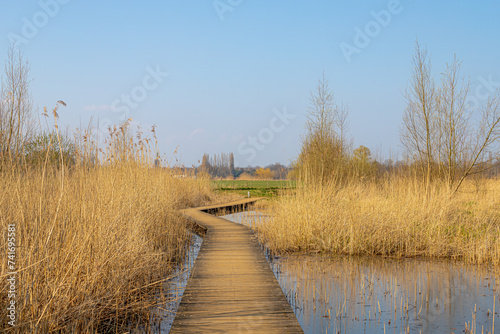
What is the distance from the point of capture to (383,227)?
6.90 metres

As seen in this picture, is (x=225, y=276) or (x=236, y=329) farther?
(x=225, y=276)

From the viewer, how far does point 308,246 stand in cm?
703

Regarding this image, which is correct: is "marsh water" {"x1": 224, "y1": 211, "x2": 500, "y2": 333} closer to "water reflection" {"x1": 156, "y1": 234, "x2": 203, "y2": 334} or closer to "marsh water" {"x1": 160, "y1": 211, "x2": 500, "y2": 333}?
"marsh water" {"x1": 160, "y1": 211, "x2": 500, "y2": 333}

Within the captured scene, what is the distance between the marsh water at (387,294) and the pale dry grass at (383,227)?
0.37m

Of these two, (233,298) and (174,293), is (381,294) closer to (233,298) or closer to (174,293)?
(233,298)

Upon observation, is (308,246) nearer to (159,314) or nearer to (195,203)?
(159,314)

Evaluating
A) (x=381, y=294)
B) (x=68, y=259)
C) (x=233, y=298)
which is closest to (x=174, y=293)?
(x=233, y=298)

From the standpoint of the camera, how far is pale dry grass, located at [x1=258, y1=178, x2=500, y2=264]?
263 inches

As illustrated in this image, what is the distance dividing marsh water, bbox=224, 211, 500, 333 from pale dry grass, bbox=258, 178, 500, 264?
37 centimetres

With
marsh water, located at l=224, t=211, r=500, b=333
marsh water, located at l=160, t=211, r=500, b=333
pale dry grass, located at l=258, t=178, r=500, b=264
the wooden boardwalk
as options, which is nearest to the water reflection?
marsh water, located at l=160, t=211, r=500, b=333

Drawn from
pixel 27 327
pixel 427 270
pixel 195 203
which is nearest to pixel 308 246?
pixel 427 270

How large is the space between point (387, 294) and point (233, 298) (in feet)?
7.03

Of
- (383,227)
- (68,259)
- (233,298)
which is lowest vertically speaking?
(233,298)

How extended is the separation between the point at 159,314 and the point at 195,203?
1123cm
